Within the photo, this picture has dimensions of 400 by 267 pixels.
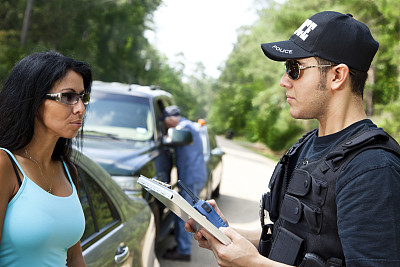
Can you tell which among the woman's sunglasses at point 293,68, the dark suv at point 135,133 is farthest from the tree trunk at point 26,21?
the woman's sunglasses at point 293,68

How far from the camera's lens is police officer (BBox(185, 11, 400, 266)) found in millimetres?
1437

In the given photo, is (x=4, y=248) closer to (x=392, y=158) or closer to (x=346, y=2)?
(x=392, y=158)

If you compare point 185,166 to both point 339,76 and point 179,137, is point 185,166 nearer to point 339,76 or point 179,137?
point 179,137

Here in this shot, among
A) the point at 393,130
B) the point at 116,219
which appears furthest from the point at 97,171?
the point at 393,130

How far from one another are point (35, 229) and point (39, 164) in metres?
0.34

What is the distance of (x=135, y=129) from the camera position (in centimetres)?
584

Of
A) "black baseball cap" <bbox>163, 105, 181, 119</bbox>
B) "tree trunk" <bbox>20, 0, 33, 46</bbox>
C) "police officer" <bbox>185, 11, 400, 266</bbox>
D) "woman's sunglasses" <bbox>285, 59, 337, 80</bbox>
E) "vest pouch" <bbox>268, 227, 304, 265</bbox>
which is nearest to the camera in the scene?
"police officer" <bbox>185, 11, 400, 266</bbox>

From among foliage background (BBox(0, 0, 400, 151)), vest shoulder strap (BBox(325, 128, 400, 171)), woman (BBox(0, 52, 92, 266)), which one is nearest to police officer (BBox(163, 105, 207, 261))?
foliage background (BBox(0, 0, 400, 151))

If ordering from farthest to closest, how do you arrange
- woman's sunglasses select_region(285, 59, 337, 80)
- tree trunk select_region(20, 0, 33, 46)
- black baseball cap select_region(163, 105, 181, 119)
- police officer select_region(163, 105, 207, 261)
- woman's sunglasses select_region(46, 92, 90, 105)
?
1. tree trunk select_region(20, 0, 33, 46)
2. black baseball cap select_region(163, 105, 181, 119)
3. police officer select_region(163, 105, 207, 261)
4. woman's sunglasses select_region(46, 92, 90, 105)
5. woman's sunglasses select_region(285, 59, 337, 80)

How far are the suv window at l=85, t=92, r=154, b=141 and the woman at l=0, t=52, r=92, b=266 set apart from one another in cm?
353

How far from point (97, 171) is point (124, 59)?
33364 mm

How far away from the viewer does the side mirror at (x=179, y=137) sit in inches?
223

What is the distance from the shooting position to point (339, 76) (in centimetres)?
178

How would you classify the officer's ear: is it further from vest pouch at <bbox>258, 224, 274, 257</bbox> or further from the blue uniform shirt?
the blue uniform shirt
